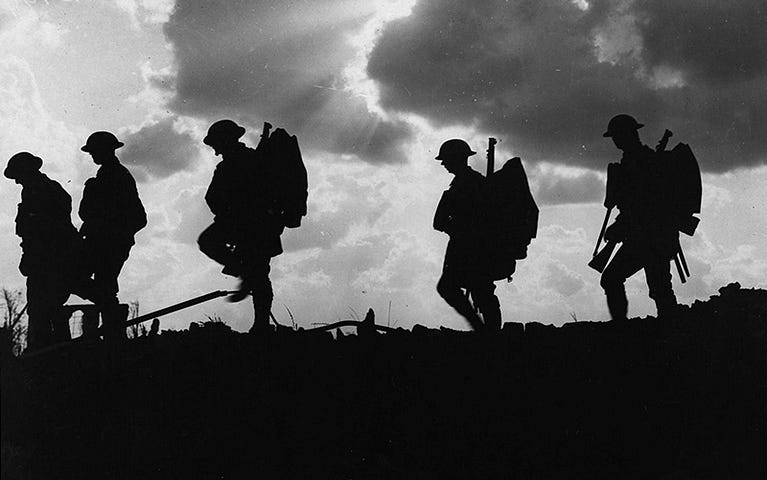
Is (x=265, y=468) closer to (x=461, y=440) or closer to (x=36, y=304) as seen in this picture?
(x=461, y=440)

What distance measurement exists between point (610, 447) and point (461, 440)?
1.38 metres

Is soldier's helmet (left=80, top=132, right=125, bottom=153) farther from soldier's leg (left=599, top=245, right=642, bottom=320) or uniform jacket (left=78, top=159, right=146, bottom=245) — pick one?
soldier's leg (left=599, top=245, right=642, bottom=320)

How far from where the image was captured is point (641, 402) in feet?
28.2

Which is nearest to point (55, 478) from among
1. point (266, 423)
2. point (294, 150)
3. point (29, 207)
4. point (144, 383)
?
point (144, 383)

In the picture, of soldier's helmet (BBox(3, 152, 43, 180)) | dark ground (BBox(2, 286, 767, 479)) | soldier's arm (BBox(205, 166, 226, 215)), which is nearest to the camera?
dark ground (BBox(2, 286, 767, 479))

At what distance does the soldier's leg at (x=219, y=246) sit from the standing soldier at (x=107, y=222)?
77cm

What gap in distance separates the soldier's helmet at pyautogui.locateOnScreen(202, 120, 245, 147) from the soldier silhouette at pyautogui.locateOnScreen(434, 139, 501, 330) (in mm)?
2190

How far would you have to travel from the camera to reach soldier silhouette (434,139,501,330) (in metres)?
9.52

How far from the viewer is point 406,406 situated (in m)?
8.66

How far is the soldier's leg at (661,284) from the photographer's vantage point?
910 cm

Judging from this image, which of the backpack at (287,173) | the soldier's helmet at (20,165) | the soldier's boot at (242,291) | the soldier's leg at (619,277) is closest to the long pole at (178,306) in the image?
the soldier's boot at (242,291)

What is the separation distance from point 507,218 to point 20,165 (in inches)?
215

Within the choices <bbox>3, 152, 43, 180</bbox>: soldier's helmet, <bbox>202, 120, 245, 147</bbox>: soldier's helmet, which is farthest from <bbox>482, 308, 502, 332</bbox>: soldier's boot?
<bbox>3, 152, 43, 180</bbox>: soldier's helmet

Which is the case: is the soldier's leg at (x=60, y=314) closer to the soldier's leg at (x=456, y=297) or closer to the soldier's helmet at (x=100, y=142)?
the soldier's helmet at (x=100, y=142)
